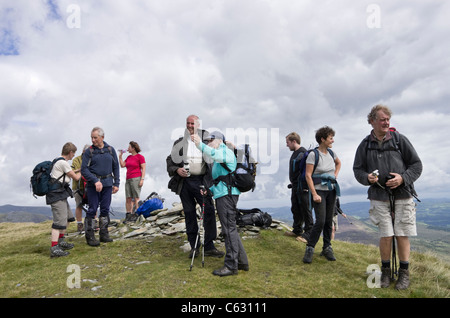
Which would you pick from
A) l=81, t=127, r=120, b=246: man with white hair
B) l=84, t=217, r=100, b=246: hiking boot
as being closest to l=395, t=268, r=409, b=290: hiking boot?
l=81, t=127, r=120, b=246: man with white hair

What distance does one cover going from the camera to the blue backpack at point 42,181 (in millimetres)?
7441

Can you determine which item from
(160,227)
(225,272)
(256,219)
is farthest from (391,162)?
(160,227)

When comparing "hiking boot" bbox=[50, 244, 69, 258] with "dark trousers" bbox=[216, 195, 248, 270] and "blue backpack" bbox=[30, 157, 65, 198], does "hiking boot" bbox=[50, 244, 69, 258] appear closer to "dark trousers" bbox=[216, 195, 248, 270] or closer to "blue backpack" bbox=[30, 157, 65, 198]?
"blue backpack" bbox=[30, 157, 65, 198]

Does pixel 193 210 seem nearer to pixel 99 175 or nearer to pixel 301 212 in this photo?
pixel 99 175

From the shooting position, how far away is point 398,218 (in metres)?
5.23

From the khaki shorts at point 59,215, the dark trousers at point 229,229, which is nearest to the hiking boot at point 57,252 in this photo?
the khaki shorts at point 59,215

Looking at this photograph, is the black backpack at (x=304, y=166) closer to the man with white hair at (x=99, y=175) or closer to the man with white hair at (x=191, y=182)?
the man with white hair at (x=191, y=182)

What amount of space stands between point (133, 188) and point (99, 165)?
3950 mm

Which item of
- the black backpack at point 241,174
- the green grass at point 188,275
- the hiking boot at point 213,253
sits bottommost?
the green grass at point 188,275

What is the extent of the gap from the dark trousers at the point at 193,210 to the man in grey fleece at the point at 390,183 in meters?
3.84

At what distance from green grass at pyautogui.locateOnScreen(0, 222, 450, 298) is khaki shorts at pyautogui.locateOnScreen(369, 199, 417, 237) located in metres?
1.14
